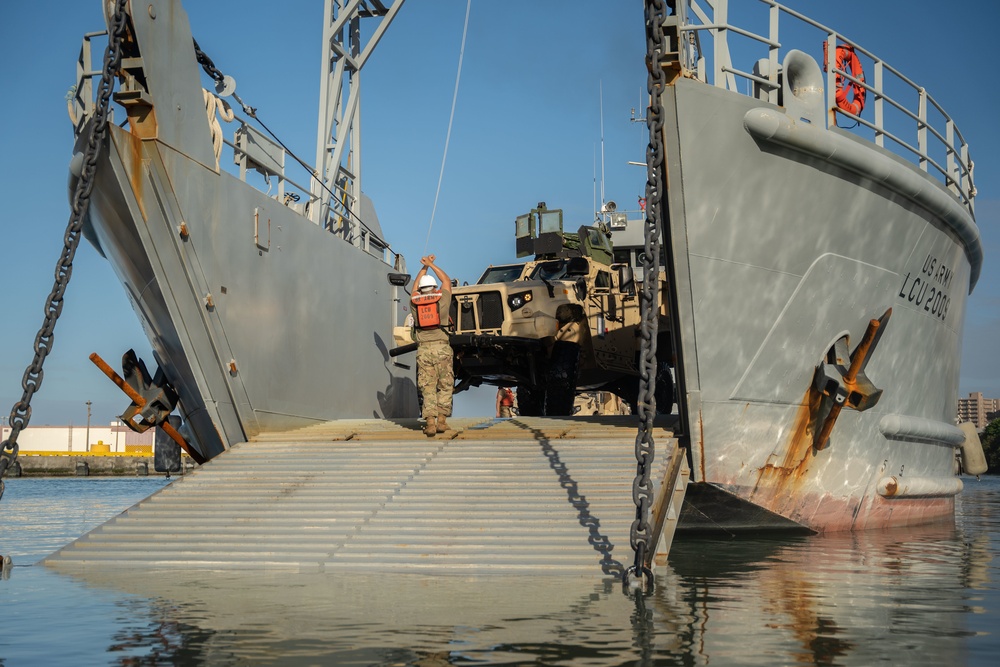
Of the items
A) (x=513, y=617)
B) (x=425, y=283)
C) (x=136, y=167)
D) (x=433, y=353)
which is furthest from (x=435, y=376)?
(x=513, y=617)

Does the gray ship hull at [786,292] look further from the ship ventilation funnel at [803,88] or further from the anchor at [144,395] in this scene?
the anchor at [144,395]

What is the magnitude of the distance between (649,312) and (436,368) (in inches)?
150

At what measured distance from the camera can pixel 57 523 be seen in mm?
13898

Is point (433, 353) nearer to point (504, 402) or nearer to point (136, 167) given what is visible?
point (136, 167)

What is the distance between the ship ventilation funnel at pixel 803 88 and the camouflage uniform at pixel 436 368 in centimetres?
376

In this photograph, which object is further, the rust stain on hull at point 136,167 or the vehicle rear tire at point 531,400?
the vehicle rear tire at point 531,400

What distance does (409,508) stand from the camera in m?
8.17

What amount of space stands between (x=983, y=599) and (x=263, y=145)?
8794 mm

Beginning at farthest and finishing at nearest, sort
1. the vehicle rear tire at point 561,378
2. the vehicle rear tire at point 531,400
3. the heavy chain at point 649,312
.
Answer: the vehicle rear tire at point 531,400
the vehicle rear tire at point 561,378
the heavy chain at point 649,312

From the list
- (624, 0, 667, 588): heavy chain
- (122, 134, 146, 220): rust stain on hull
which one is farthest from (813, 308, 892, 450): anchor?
(122, 134, 146, 220): rust stain on hull

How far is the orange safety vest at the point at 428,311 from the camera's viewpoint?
409 inches

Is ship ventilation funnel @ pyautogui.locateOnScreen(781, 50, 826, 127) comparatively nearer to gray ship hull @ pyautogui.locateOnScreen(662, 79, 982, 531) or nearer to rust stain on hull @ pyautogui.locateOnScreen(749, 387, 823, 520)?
gray ship hull @ pyautogui.locateOnScreen(662, 79, 982, 531)

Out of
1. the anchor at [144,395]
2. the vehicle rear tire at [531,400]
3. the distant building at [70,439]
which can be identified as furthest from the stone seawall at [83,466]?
the anchor at [144,395]

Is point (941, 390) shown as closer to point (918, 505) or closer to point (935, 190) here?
point (918, 505)
